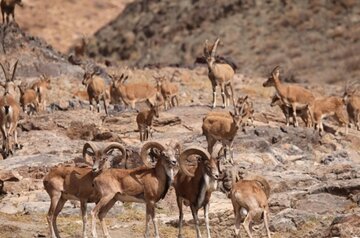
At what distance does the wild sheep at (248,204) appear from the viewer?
54.1 feet

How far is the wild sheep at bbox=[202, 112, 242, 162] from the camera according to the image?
23.3 m

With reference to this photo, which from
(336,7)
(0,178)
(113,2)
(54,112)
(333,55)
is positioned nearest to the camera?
(0,178)

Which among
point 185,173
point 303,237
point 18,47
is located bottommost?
point 303,237

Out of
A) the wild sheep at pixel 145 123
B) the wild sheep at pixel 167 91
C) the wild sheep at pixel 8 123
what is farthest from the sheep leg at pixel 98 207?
the wild sheep at pixel 167 91

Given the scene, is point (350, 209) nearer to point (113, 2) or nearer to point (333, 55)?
point (333, 55)

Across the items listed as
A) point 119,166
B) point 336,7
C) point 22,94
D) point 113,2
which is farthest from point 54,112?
point 113,2

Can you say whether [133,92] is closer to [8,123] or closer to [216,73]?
[216,73]

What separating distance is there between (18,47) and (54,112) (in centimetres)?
997

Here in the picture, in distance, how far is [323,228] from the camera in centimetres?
1758

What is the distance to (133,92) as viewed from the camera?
32.3m

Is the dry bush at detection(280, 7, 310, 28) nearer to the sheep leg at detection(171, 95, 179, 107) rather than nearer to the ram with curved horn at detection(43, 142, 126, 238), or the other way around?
the sheep leg at detection(171, 95, 179, 107)

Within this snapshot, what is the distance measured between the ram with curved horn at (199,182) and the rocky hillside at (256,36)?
3175 centimetres

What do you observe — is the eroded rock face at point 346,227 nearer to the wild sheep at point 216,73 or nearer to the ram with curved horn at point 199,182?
the ram with curved horn at point 199,182

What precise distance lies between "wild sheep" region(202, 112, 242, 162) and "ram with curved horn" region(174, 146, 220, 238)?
19.2 ft
